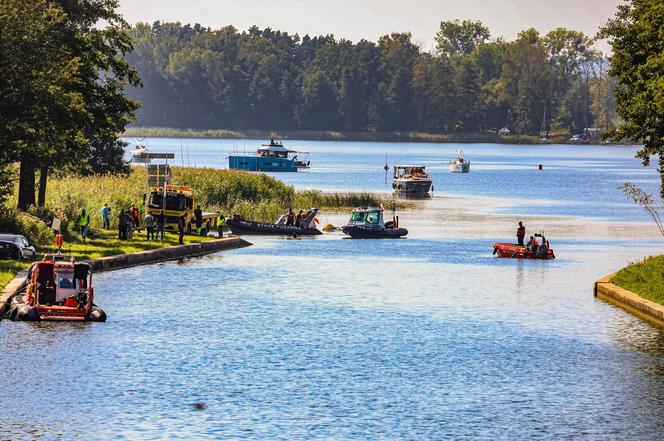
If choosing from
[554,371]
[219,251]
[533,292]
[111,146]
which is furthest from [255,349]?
[111,146]

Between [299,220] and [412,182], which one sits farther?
[412,182]

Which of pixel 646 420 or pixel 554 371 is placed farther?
pixel 554 371

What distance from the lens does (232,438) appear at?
2723 cm

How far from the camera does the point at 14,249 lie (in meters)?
53.2

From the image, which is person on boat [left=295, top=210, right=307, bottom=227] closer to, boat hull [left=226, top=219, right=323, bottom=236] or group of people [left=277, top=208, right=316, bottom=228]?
group of people [left=277, top=208, right=316, bottom=228]

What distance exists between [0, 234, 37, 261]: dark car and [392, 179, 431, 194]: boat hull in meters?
94.1

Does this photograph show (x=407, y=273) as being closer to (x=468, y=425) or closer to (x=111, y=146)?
(x=468, y=425)

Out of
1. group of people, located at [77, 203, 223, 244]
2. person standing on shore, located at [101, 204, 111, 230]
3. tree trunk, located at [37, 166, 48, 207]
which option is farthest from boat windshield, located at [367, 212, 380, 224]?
tree trunk, located at [37, 166, 48, 207]

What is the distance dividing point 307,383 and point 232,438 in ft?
21.0

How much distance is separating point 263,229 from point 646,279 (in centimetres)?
3741

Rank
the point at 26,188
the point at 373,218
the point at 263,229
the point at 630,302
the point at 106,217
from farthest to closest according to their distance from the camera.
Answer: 1. the point at 373,218
2. the point at 263,229
3. the point at 106,217
4. the point at 26,188
5. the point at 630,302

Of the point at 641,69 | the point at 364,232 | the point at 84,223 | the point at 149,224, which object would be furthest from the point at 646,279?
the point at 364,232

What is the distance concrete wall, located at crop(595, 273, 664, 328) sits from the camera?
1770 inches

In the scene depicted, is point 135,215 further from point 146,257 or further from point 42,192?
point 146,257
